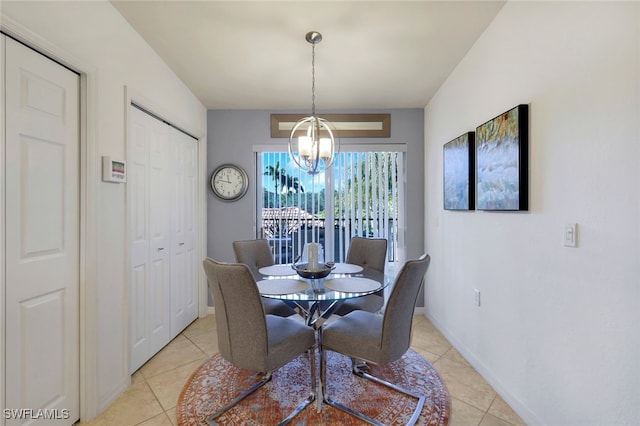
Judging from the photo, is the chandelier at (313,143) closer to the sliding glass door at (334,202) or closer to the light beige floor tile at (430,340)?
the sliding glass door at (334,202)

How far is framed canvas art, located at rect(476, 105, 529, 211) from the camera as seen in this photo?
62.6 inches

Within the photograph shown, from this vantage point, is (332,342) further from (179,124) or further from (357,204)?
(179,124)

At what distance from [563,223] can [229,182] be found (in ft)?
9.96

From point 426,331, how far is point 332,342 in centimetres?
162

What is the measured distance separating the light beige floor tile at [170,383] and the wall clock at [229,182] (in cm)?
178

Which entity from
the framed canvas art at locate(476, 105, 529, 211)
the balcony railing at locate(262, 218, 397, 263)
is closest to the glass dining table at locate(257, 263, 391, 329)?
the framed canvas art at locate(476, 105, 529, 211)

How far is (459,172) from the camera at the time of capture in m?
2.37

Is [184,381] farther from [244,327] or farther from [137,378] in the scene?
[244,327]

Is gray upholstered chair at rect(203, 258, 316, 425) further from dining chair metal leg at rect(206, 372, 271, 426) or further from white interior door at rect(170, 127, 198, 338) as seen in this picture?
white interior door at rect(170, 127, 198, 338)

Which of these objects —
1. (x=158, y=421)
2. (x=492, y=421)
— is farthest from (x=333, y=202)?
(x=158, y=421)

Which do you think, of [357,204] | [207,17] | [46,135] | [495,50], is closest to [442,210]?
[357,204]

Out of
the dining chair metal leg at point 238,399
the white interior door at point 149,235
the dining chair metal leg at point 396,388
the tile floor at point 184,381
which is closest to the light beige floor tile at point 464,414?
the tile floor at point 184,381

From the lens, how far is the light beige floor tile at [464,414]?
1.60 metres

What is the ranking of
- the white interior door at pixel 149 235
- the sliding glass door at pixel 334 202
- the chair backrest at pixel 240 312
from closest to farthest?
the chair backrest at pixel 240 312
the white interior door at pixel 149 235
the sliding glass door at pixel 334 202
